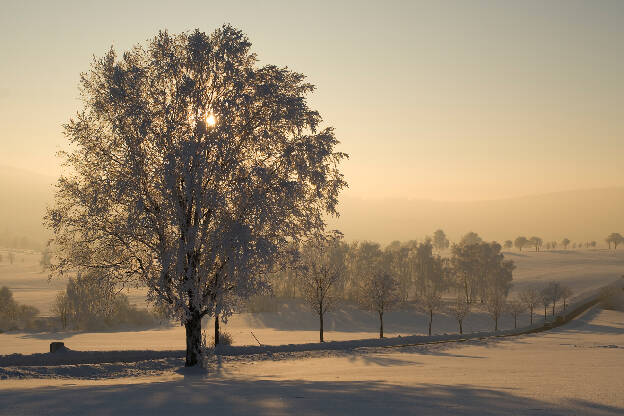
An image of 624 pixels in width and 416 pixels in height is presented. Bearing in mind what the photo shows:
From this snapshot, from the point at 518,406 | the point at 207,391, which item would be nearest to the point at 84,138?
the point at 207,391

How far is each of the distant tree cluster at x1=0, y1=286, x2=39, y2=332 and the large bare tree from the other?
2510 inches

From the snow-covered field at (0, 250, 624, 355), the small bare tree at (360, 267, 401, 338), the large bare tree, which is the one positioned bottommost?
the snow-covered field at (0, 250, 624, 355)

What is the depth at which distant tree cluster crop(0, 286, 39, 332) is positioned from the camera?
2837 inches

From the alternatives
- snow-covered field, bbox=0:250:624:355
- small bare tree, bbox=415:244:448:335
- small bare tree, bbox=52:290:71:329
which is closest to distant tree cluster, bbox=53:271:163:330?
small bare tree, bbox=52:290:71:329

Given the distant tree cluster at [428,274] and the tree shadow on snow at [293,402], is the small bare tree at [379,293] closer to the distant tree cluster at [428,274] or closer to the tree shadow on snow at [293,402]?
the distant tree cluster at [428,274]

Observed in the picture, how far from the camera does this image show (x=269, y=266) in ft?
63.1

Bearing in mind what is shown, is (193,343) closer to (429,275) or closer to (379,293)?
(379,293)

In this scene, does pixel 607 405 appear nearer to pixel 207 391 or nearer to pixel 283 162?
pixel 207 391

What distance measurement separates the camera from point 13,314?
76.2 m

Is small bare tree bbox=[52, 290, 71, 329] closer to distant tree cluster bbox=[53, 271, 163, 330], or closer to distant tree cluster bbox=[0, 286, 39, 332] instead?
distant tree cluster bbox=[53, 271, 163, 330]

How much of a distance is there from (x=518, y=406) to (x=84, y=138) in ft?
61.3

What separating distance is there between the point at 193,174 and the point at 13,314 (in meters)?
74.9

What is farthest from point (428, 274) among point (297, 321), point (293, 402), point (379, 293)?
point (293, 402)

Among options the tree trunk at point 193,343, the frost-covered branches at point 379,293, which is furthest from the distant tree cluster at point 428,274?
the tree trunk at point 193,343
